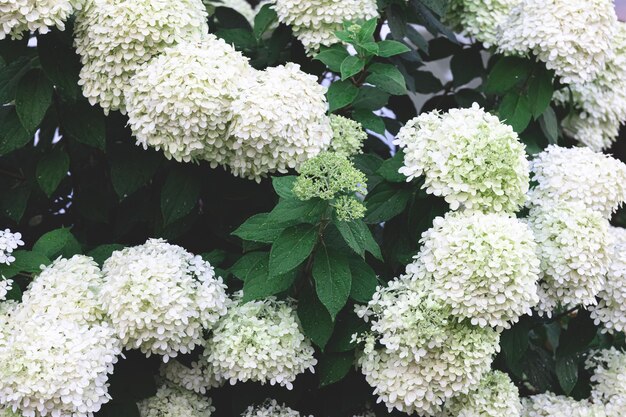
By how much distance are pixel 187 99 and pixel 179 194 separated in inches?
14.8

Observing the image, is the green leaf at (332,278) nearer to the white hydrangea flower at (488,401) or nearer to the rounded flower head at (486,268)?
the rounded flower head at (486,268)

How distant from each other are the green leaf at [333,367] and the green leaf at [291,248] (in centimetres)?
40

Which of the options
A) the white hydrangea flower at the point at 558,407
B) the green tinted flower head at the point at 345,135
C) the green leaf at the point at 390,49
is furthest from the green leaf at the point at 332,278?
the white hydrangea flower at the point at 558,407

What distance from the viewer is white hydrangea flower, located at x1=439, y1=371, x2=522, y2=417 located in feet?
8.49

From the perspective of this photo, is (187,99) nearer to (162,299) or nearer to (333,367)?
(162,299)

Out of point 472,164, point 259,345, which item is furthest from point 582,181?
point 259,345

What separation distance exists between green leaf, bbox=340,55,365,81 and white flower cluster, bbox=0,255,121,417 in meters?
0.97

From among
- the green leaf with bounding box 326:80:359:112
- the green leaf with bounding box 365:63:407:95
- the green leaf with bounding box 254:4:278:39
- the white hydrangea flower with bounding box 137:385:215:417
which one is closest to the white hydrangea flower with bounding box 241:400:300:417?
the white hydrangea flower with bounding box 137:385:215:417

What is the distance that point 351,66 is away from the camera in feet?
8.93

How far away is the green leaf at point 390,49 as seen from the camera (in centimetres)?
275

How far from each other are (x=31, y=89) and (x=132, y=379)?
934 millimetres

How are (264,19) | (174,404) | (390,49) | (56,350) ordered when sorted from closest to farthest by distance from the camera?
(56,350) < (174,404) < (390,49) < (264,19)

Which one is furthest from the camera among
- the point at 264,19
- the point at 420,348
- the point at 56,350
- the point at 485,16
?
the point at 485,16

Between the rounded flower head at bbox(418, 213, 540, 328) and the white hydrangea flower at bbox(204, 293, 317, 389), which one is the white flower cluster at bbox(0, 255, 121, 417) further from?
the rounded flower head at bbox(418, 213, 540, 328)
